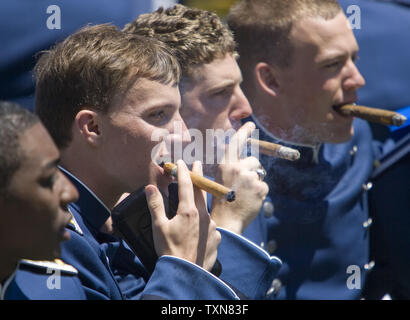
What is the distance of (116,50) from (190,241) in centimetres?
53

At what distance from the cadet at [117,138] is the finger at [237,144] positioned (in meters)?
0.21

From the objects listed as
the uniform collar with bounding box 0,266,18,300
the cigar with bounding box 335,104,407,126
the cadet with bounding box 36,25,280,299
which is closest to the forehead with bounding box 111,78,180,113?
the cadet with bounding box 36,25,280,299

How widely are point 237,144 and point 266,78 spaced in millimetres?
699

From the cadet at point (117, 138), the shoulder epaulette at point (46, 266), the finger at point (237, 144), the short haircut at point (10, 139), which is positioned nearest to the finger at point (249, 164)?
the finger at point (237, 144)

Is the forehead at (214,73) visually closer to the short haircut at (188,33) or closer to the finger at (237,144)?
the short haircut at (188,33)

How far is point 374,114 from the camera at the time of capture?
2.34 meters

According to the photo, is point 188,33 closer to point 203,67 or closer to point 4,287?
point 203,67

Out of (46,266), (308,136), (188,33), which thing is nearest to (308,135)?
(308,136)

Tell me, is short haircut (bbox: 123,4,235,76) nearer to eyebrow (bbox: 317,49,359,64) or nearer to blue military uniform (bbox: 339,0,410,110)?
eyebrow (bbox: 317,49,359,64)

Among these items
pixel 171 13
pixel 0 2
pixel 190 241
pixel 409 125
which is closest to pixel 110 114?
pixel 190 241

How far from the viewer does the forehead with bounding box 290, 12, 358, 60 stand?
8.44ft

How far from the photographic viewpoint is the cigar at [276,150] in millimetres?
1989

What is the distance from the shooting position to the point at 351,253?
2631 millimetres

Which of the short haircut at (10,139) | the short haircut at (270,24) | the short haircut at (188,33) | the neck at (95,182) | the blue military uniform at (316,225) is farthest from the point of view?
the short haircut at (270,24)
